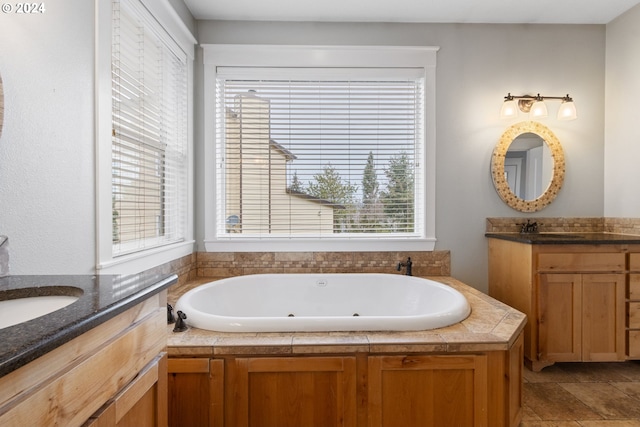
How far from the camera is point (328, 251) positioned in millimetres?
2652

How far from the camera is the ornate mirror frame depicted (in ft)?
8.76

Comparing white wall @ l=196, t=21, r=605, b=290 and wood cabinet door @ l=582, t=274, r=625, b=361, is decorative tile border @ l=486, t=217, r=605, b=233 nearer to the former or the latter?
white wall @ l=196, t=21, r=605, b=290

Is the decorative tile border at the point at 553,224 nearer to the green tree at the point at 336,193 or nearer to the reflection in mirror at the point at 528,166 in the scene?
the reflection in mirror at the point at 528,166

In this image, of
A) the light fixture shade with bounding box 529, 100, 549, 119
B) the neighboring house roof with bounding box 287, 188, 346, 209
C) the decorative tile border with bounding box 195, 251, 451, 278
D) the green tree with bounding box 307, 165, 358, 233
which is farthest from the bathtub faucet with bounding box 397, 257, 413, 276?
the light fixture shade with bounding box 529, 100, 549, 119

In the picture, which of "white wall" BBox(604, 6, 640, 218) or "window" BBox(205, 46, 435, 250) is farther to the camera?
"window" BBox(205, 46, 435, 250)

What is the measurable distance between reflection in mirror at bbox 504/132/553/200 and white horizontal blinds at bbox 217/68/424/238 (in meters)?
0.75

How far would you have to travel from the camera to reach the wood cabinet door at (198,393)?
1.40 metres

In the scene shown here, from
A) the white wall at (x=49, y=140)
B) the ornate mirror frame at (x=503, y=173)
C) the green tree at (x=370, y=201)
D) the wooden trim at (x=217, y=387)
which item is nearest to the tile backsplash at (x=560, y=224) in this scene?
the ornate mirror frame at (x=503, y=173)

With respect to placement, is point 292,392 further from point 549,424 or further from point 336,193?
point 336,193

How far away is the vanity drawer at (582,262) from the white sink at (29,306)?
2.50 metres

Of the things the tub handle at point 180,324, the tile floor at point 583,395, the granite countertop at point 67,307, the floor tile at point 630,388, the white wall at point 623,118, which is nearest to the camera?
the granite countertop at point 67,307

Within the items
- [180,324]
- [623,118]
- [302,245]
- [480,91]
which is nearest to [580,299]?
[623,118]

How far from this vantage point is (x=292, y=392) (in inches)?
55.8

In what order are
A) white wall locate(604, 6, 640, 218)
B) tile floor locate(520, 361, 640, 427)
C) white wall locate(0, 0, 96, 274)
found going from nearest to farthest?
1. white wall locate(0, 0, 96, 274)
2. tile floor locate(520, 361, 640, 427)
3. white wall locate(604, 6, 640, 218)
